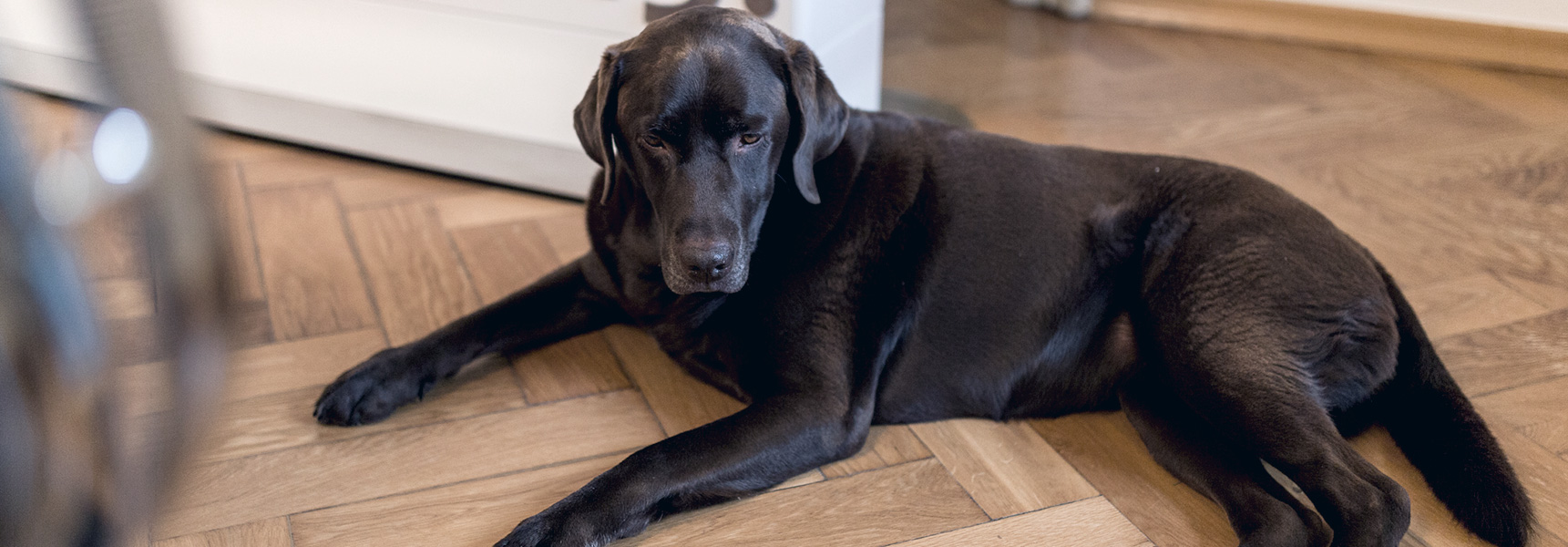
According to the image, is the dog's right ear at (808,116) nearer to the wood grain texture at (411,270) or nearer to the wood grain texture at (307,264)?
the wood grain texture at (411,270)

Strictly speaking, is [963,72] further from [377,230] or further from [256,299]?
[256,299]

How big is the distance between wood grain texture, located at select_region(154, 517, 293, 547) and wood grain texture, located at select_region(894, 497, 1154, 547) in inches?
30.0

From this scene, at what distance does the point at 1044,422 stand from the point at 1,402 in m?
1.35

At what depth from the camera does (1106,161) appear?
1538mm

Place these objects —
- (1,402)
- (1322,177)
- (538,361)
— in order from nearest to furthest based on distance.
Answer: (1,402) < (538,361) < (1322,177)

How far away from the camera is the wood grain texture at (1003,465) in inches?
54.2

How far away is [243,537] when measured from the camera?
1281 millimetres

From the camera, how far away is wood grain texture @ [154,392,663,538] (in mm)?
1342

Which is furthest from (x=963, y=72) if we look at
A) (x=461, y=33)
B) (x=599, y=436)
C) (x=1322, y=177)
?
(x=599, y=436)

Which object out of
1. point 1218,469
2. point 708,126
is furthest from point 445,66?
point 1218,469

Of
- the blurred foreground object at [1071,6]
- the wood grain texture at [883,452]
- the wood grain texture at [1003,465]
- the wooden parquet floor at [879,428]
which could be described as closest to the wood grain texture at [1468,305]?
the wooden parquet floor at [879,428]

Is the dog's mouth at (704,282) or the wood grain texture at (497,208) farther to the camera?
the wood grain texture at (497,208)

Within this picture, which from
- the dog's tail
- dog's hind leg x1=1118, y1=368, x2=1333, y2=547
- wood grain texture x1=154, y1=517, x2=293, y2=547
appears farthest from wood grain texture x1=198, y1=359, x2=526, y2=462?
the dog's tail

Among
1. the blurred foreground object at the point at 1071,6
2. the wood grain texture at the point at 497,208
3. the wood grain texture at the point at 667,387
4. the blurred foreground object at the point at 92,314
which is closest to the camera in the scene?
the blurred foreground object at the point at 92,314
